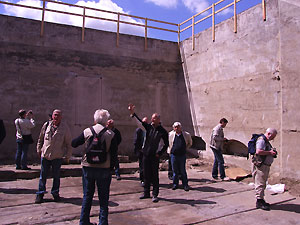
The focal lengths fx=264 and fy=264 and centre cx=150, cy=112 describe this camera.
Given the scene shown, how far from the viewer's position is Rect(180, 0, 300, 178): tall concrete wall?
22.9ft

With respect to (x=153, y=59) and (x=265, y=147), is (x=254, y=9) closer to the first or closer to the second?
(x=153, y=59)

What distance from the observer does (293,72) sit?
6934 millimetres

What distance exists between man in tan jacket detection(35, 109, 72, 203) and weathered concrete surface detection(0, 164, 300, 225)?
0.98ft

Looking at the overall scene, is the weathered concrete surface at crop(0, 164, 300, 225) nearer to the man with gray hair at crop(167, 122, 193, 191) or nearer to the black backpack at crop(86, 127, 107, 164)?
the man with gray hair at crop(167, 122, 193, 191)

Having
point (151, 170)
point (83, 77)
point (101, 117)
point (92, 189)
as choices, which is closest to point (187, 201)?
point (151, 170)

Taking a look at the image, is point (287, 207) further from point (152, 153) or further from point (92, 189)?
point (92, 189)

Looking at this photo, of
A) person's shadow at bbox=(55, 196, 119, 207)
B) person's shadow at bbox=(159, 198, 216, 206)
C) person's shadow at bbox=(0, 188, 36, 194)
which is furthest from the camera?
person's shadow at bbox=(0, 188, 36, 194)

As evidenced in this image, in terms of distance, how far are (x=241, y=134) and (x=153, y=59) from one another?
5.16 metres

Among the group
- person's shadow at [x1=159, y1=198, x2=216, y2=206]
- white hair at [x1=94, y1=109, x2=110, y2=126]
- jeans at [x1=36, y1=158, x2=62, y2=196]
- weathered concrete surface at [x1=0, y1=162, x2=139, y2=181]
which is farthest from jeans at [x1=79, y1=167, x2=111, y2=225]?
weathered concrete surface at [x1=0, y1=162, x2=139, y2=181]


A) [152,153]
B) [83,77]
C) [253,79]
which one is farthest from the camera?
[83,77]

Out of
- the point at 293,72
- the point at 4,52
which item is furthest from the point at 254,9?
the point at 4,52

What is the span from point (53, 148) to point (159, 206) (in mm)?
2218

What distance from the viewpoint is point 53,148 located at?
15.8 ft

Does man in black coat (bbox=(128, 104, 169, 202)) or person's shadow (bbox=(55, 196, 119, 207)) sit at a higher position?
man in black coat (bbox=(128, 104, 169, 202))
